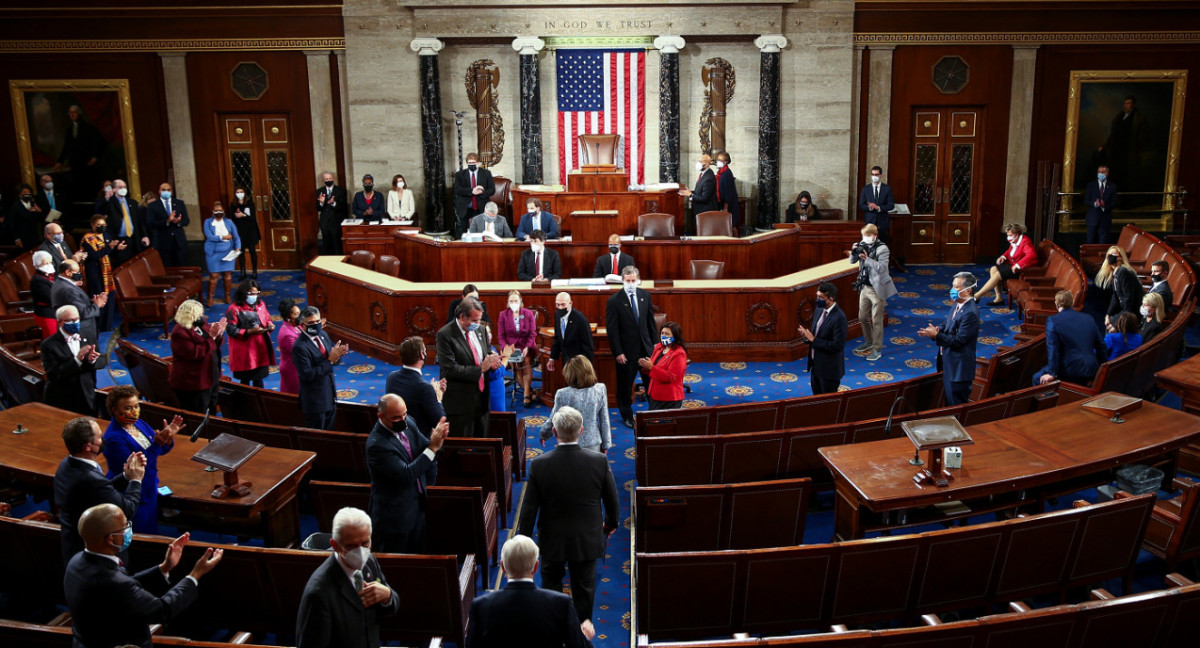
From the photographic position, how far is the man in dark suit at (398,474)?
5203mm

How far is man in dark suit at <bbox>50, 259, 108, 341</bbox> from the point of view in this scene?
9.42 metres

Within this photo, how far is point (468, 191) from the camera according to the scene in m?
15.4

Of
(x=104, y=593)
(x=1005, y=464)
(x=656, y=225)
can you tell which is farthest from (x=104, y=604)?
(x=656, y=225)

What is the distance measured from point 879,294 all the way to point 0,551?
8778 millimetres

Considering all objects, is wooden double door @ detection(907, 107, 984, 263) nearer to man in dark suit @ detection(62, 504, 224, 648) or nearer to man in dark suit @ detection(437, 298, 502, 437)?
man in dark suit @ detection(437, 298, 502, 437)

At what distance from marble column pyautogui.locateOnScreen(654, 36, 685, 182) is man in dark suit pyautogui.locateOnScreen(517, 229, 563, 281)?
522cm

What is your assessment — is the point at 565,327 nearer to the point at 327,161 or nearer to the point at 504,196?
the point at 504,196

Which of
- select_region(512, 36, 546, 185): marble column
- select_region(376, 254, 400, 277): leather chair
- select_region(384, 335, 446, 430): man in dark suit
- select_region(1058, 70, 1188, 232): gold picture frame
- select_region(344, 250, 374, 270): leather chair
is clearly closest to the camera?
select_region(384, 335, 446, 430): man in dark suit

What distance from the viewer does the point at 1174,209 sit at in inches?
653

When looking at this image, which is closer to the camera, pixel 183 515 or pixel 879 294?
pixel 183 515

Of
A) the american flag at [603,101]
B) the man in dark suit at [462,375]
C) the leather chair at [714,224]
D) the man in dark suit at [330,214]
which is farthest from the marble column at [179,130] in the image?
the man in dark suit at [462,375]

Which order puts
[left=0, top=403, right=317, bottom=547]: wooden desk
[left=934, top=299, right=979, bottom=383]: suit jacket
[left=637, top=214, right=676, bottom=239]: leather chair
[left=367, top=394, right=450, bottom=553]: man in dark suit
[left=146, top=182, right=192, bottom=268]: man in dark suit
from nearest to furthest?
1. [left=367, top=394, right=450, bottom=553]: man in dark suit
2. [left=0, top=403, right=317, bottom=547]: wooden desk
3. [left=934, top=299, right=979, bottom=383]: suit jacket
4. [left=637, top=214, right=676, bottom=239]: leather chair
5. [left=146, top=182, right=192, bottom=268]: man in dark suit

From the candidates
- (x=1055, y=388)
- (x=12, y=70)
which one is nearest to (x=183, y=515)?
(x=1055, y=388)

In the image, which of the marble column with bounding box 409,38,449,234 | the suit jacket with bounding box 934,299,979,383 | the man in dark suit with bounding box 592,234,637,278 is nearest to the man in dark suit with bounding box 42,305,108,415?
the man in dark suit with bounding box 592,234,637,278
